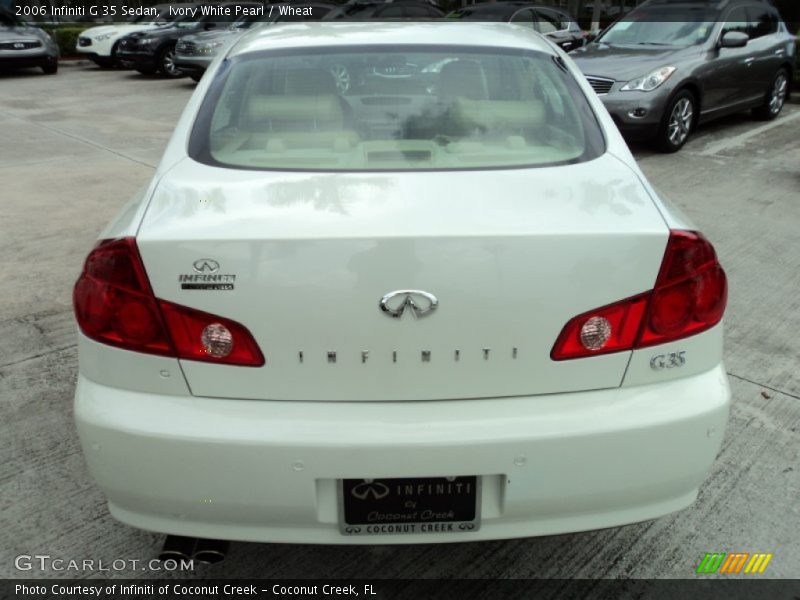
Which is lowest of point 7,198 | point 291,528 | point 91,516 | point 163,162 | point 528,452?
point 7,198

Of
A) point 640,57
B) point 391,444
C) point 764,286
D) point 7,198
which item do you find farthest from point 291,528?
point 640,57

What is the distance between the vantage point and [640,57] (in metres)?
8.33

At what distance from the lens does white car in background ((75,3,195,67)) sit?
17234 millimetres

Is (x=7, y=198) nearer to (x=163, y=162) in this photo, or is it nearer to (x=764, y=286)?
(x=163, y=162)

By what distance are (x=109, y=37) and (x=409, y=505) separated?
17.9 meters

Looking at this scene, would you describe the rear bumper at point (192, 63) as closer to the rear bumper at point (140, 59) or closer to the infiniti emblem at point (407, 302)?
the rear bumper at point (140, 59)

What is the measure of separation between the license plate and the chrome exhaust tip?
58 cm

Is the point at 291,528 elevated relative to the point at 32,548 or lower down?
elevated

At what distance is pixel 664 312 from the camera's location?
1937 millimetres

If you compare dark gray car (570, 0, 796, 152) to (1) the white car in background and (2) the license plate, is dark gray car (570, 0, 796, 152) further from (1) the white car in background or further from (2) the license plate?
(1) the white car in background

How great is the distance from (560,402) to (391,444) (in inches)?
16.5

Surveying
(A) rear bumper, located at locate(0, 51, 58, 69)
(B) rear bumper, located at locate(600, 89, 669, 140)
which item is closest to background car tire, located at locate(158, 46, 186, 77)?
(A) rear bumper, located at locate(0, 51, 58, 69)

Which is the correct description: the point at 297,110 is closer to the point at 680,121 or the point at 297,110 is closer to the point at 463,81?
the point at 463,81

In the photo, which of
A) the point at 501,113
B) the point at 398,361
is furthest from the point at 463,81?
the point at 398,361
